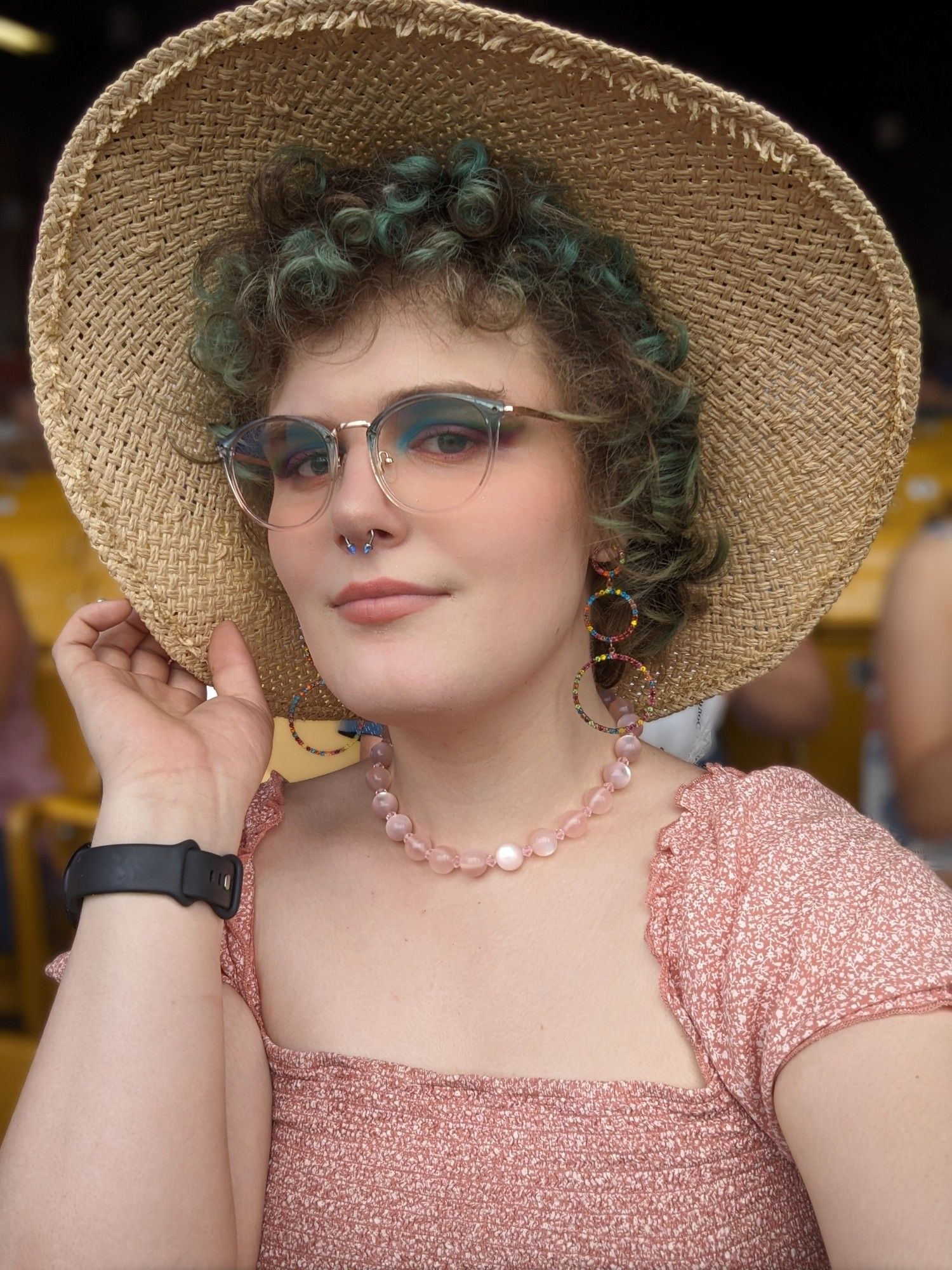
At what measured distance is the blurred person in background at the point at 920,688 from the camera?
250 cm

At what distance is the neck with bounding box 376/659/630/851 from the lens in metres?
1.43

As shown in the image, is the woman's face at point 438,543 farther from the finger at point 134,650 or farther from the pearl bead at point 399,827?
the finger at point 134,650

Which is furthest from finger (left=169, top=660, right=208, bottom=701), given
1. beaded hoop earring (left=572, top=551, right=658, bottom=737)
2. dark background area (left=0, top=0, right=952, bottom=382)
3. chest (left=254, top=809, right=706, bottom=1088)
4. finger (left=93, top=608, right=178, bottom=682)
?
dark background area (left=0, top=0, right=952, bottom=382)

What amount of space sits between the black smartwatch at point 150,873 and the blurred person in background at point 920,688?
157 centimetres

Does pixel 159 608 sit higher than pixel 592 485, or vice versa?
pixel 592 485

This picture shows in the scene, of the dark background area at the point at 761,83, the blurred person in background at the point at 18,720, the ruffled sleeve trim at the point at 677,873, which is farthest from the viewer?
the dark background area at the point at 761,83

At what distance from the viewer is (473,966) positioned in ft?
4.54

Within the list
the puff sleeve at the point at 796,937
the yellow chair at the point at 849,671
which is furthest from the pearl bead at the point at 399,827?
the yellow chair at the point at 849,671

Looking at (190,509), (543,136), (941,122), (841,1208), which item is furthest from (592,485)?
(941,122)

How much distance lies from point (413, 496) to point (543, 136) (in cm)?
43

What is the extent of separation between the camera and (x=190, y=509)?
1.63 metres

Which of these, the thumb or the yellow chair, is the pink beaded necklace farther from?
the yellow chair

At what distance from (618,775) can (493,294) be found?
561mm

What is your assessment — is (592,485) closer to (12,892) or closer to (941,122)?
(12,892)
